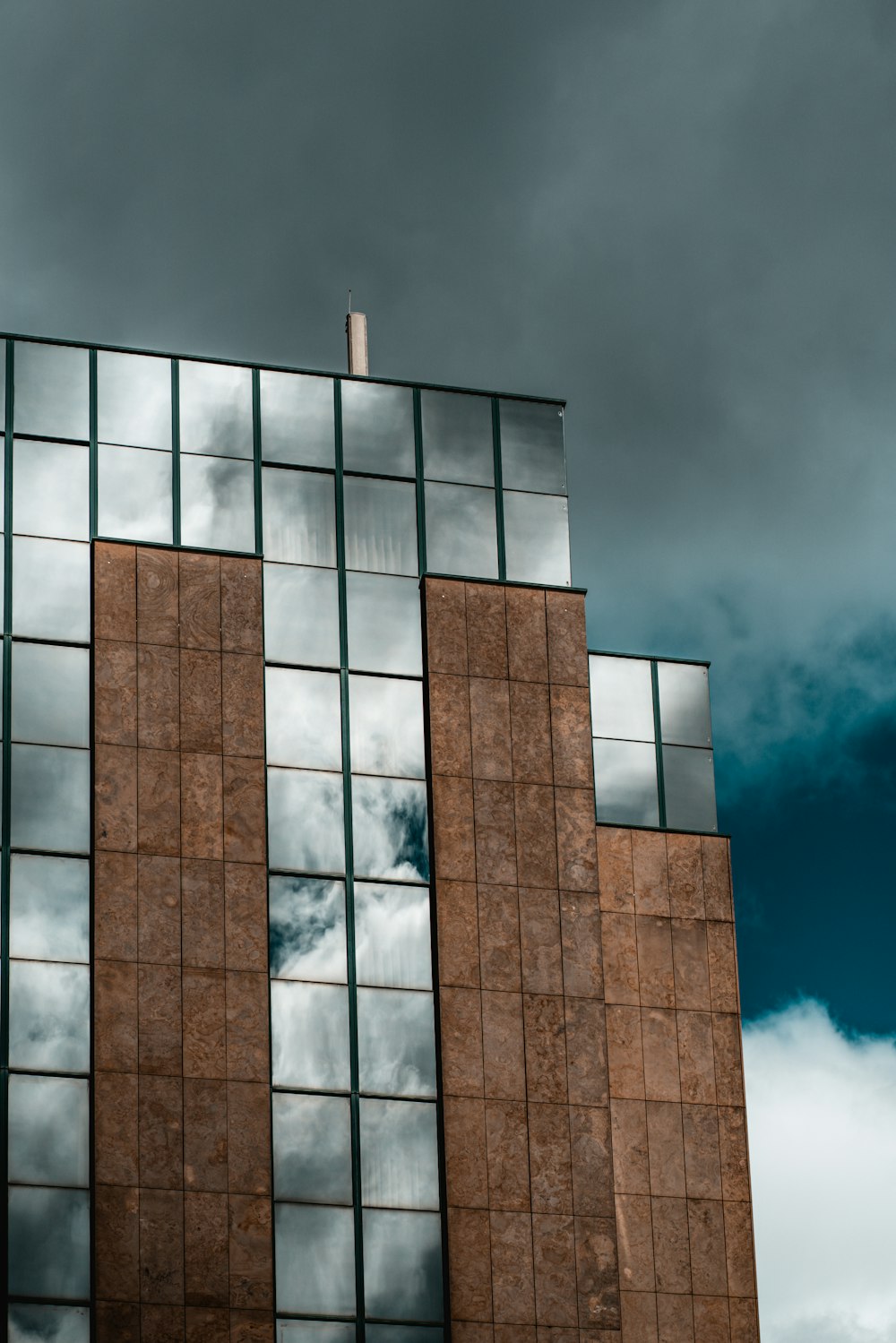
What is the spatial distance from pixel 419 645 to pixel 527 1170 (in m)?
9.92

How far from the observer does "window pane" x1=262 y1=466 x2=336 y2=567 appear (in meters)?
50.8

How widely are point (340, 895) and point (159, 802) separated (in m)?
3.66

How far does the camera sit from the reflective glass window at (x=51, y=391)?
50.2 meters

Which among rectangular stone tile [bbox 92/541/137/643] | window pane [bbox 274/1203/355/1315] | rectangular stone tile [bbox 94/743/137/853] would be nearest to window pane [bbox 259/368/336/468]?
rectangular stone tile [bbox 92/541/137/643]

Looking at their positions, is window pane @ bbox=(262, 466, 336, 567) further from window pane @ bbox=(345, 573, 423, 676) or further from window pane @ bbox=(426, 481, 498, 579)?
window pane @ bbox=(426, 481, 498, 579)

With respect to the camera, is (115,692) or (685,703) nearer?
(115,692)

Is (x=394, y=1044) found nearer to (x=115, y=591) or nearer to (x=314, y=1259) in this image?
(x=314, y=1259)

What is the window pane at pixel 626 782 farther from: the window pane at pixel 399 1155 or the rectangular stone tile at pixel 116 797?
the rectangular stone tile at pixel 116 797

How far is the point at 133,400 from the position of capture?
167 ft

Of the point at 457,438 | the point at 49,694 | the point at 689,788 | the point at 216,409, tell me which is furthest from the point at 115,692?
the point at 689,788

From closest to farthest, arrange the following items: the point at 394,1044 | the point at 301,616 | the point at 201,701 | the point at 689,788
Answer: the point at 394,1044 → the point at 201,701 → the point at 301,616 → the point at 689,788

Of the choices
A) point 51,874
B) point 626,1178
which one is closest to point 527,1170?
point 626,1178

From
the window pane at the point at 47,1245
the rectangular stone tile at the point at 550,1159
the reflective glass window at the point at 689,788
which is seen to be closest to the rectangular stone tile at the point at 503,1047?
the rectangular stone tile at the point at 550,1159

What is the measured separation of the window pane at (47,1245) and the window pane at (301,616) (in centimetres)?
1072
